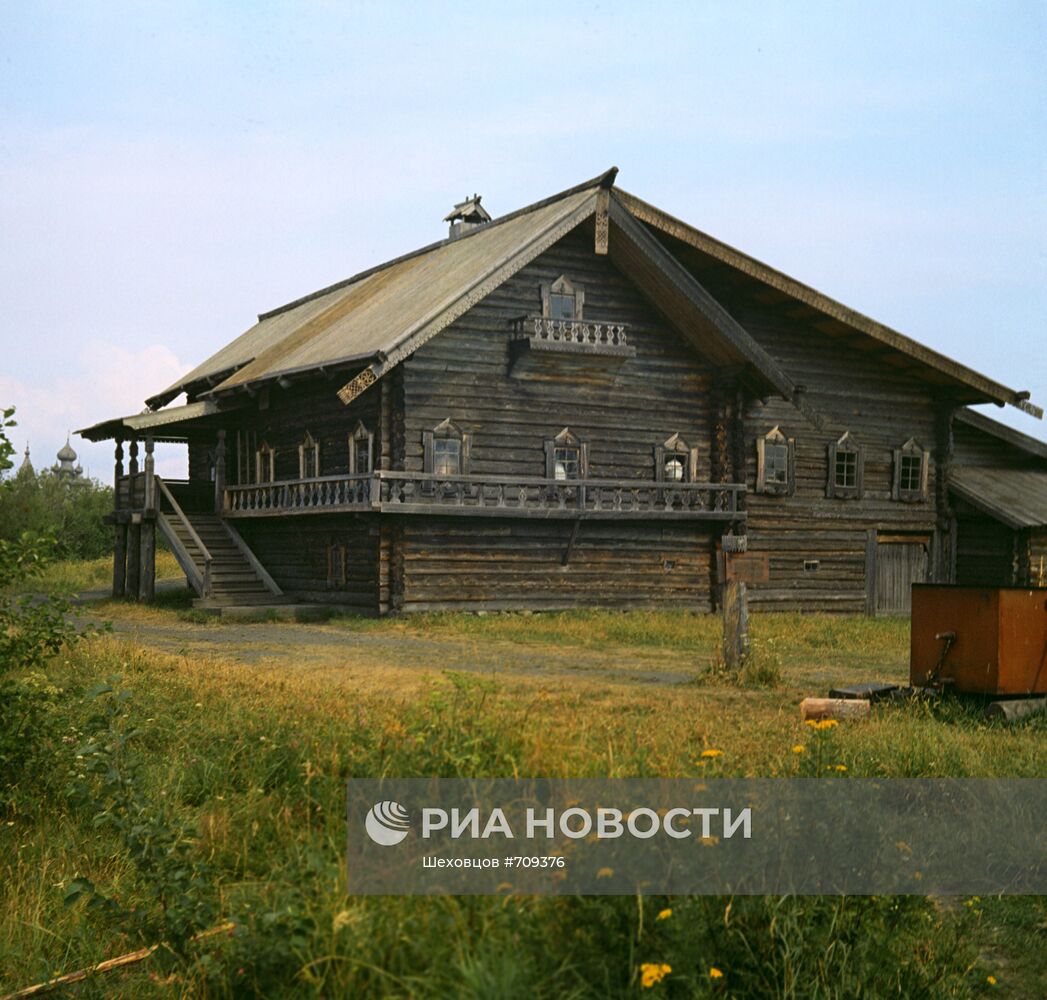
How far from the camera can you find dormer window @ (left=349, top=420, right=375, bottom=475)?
2423 cm

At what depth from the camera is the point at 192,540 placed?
2777 cm

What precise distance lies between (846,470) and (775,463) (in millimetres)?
2023

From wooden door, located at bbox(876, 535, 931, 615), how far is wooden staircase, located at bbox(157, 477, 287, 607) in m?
13.8

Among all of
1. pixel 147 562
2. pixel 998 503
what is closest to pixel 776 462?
pixel 998 503

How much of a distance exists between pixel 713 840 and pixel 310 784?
9.53 feet

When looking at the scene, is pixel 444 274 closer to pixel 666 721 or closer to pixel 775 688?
pixel 775 688

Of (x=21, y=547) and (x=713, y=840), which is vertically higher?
(x=21, y=547)

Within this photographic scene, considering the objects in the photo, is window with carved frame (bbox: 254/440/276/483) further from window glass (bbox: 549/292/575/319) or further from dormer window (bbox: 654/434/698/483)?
dormer window (bbox: 654/434/698/483)

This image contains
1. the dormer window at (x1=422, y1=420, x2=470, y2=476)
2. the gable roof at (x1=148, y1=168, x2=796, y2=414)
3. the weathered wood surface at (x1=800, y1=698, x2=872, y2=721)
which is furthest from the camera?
the dormer window at (x1=422, y1=420, x2=470, y2=476)

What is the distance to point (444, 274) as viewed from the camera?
2653cm

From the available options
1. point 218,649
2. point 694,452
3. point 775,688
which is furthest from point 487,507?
point 775,688

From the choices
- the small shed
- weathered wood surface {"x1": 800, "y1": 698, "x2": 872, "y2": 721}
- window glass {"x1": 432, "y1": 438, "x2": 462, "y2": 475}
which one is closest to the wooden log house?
window glass {"x1": 432, "y1": 438, "x2": 462, "y2": 475}

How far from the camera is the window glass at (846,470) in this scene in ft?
96.1

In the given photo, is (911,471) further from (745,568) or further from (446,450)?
(745,568)
